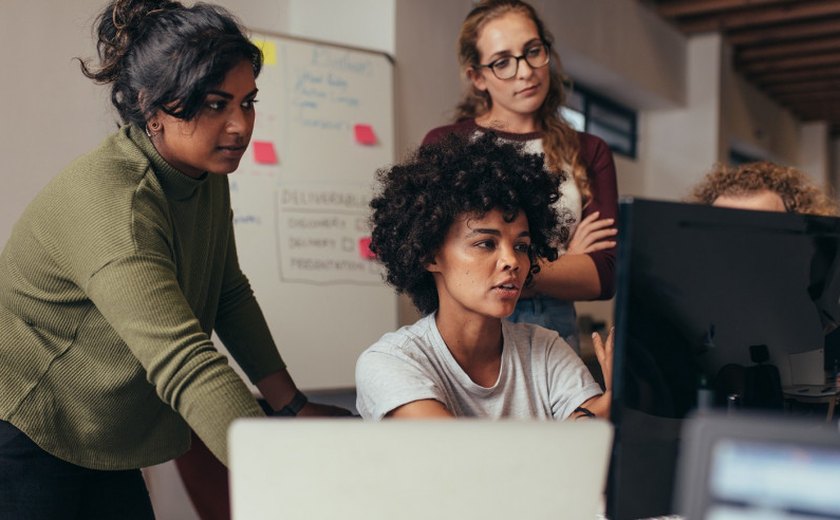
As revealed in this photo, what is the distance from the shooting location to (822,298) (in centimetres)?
97

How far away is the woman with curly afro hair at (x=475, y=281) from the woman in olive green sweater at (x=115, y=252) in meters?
0.33

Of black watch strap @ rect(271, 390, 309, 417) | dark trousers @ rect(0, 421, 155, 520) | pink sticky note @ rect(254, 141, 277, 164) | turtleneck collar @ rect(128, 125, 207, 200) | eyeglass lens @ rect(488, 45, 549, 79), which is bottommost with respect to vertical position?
dark trousers @ rect(0, 421, 155, 520)

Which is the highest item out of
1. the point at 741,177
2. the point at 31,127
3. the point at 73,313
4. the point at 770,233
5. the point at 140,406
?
the point at 31,127

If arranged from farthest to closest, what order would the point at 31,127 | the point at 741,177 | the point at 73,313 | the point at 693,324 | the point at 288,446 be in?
1. the point at 31,127
2. the point at 741,177
3. the point at 73,313
4. the point at 693,324
5. the point at 288,446

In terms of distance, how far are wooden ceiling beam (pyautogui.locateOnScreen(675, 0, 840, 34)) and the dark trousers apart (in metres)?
6.00

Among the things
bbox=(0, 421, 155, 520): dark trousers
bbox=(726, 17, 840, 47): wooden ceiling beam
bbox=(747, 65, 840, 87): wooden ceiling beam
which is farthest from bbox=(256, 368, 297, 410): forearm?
bbox=(747, 65, 840, 87): wooden ceiling beam

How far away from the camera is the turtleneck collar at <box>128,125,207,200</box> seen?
4.00 feet

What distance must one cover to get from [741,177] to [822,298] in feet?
4.32

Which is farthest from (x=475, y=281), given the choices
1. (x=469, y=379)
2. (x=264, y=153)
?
(x=264, y=153)

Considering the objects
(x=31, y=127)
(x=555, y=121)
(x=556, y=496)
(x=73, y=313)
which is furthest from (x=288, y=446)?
(x=31, y=127)

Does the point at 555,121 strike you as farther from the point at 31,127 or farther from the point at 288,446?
the point at 31,127

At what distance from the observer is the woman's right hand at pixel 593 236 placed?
1.72 m

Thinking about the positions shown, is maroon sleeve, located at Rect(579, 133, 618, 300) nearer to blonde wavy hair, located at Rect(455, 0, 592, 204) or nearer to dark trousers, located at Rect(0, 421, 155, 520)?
blonde wavy hair, located at Rect(455, 0, 592, 204)

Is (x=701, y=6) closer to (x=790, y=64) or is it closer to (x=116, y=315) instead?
(x=790, y=64)
